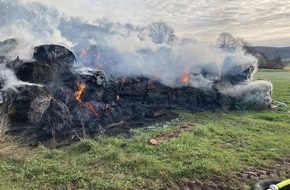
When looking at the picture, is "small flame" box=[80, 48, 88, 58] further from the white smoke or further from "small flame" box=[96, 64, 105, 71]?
the white smoke

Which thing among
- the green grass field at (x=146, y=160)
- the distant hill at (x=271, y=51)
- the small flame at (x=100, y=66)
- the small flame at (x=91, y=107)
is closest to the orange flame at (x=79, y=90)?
the small flame at (x=91, y=107)

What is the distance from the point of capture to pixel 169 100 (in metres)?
15.1

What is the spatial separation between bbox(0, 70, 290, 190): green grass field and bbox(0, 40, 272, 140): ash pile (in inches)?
56.2

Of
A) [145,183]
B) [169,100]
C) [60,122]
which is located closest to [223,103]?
[169,100]

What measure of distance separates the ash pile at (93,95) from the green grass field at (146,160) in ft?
4.68

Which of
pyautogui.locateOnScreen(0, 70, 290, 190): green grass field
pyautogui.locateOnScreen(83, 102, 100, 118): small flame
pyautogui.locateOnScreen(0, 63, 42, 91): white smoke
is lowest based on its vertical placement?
pyautogui.locateOnScreen(0, 70, 290, 190): green grass field

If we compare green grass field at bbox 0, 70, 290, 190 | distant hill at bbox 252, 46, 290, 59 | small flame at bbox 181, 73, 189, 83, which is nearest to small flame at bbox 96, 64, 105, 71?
small flame at bbox 181, 73, 189, 83

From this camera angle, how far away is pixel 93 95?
499 inches

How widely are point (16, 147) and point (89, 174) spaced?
288 cm

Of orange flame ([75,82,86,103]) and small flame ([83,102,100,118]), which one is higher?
orange flame ([75,82,86,103])

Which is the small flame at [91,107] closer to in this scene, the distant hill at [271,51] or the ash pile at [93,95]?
the ash pile at [93,95]

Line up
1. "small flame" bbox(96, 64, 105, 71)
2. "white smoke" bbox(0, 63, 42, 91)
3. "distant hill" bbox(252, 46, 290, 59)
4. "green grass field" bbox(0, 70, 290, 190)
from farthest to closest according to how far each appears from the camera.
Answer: "distant hill" bbox(252, 46, 290, 59) → "small flame" bbox(96, 64, 105, 71) → "white smoke" bbox(0, 63, 42, 91) → "green grass field" bbox(0, 70, 290, 190)

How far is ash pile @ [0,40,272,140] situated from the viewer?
1057cm

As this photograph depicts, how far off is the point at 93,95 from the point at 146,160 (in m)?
5.69
